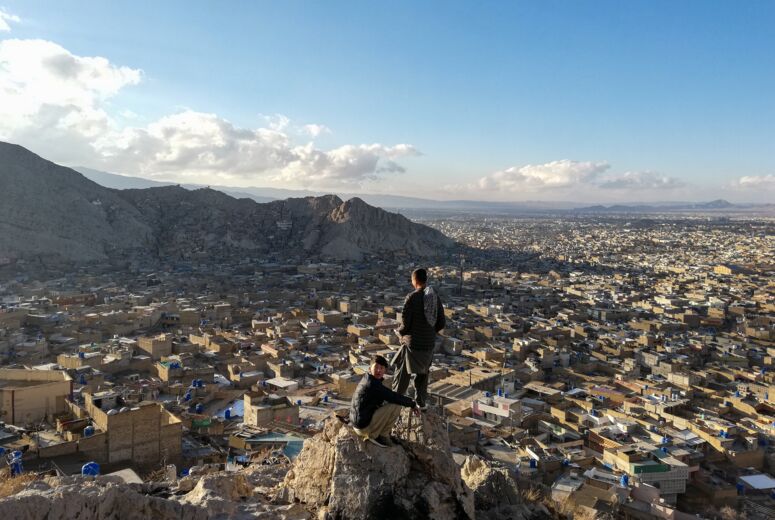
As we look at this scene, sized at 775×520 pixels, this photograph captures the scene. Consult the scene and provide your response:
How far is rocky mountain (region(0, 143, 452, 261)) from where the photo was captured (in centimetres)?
5400

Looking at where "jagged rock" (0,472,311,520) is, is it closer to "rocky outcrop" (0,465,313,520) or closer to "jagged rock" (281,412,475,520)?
"rocky outcrop" (0,465,313,520)

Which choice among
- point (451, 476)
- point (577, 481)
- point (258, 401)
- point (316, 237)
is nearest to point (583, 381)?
point (577, 481)

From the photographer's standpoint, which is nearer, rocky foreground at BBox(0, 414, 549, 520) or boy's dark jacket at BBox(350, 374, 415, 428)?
rocky foreground at BBox(0, 414, 549, 520)

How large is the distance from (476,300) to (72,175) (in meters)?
55.1

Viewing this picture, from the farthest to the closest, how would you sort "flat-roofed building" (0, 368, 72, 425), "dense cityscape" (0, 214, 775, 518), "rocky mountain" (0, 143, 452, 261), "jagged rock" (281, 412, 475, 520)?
1. "rocky mountain" (0, 143, 452, 261)
2. "flat-roofed building" (0, 368, 72, 425)
3. "dense cityscape" (0, 214, 775, 518)
4. "jagged rock" (281, 412, 475, 520)

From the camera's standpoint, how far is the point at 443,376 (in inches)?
805

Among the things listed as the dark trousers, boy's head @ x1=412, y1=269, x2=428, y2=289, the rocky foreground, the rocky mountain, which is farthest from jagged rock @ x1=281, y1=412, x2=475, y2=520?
the rocky mountain

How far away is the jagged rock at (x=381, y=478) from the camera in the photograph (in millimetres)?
4418

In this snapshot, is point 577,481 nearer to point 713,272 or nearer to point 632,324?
point 632,324

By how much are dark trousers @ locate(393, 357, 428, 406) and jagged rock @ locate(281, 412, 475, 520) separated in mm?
250

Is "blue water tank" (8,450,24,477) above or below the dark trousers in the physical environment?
below

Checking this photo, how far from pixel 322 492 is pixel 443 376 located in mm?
16177

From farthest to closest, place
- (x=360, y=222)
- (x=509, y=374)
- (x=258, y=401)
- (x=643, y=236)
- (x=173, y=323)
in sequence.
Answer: (x=643, y=236) < (x=360, y=222) < (x=173, y=323) < (x=509, y=374) < (x=258, y=401)

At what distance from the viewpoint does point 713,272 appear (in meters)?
57.7
